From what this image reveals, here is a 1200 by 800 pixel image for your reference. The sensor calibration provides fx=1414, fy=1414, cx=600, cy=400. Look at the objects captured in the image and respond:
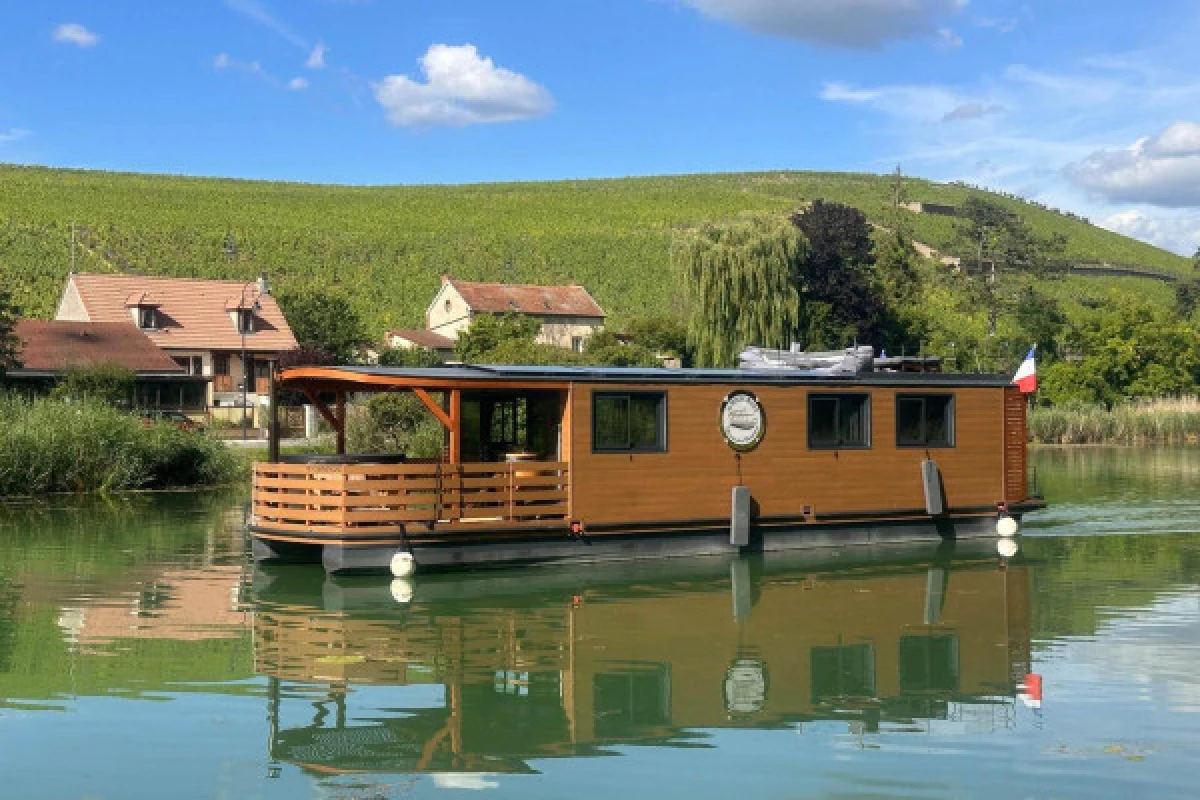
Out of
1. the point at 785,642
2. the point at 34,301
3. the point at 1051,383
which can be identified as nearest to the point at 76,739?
the point at 785,642

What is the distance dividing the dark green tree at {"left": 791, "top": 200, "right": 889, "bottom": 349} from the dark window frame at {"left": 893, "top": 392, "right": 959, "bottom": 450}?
124ft

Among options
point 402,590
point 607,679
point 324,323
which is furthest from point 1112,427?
point 607,679

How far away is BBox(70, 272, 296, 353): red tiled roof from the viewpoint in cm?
6012

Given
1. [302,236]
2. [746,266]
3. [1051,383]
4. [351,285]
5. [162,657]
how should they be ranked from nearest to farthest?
[162,657]
[746,266]
[1051,383]
[351,285]
[302,236]

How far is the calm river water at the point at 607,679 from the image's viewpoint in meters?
8.41

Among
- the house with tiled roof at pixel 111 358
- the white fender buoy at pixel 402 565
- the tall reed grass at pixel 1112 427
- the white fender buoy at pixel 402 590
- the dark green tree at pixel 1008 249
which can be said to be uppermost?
the dark green tree at pixel 1008 249

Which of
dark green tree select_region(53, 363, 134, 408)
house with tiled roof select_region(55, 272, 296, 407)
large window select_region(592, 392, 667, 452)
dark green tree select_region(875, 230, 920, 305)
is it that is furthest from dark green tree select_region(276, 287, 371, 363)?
large window select_region(592, 392, 667, 452)

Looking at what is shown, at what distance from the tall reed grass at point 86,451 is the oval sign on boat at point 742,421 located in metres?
14.8

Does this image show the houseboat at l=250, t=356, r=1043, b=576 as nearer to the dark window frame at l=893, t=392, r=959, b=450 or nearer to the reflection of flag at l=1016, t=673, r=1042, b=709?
the dark window frame at l=893, t=392, r=959, b=450

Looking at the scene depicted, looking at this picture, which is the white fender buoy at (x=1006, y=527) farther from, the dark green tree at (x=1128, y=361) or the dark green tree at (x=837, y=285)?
the dark green tree at (x=1128, y=361)

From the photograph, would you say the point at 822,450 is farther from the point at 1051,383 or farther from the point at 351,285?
the point at 351,285

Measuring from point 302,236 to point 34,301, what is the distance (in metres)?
29.3

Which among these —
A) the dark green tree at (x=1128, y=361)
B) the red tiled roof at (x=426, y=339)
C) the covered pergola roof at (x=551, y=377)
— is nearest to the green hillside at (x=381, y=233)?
the red tiled roof at (x=426, y=339)

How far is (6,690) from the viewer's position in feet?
35.4
